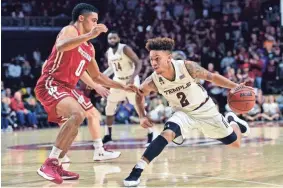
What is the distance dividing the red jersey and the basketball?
1.63 metres

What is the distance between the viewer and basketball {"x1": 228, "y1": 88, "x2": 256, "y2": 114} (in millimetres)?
5836

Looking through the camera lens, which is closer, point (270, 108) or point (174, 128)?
point (174, 128)

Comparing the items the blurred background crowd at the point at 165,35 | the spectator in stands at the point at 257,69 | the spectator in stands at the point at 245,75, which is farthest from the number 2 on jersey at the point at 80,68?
the spectator in stands at the point at 257,69

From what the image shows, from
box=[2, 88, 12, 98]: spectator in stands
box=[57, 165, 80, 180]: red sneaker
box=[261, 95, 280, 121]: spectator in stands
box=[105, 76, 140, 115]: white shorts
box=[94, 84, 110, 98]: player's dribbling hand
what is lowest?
box=[261, 95, 280, 121]: spectator in stands

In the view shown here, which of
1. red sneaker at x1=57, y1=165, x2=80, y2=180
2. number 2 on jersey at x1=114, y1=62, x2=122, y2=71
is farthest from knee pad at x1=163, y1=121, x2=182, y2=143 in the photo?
number 2 on jersey at x1=114, y1=62, x2=122, y2=71

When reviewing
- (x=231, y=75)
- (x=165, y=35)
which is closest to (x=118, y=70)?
(x=231, y=75)

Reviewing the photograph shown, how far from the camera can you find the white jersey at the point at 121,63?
9344mm

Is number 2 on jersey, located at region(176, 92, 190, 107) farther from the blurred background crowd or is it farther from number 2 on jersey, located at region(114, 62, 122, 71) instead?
the blurred background crowd

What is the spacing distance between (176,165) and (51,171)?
65.0 inches

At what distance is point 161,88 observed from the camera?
5.58 m

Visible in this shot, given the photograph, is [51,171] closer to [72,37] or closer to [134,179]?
[134,179]

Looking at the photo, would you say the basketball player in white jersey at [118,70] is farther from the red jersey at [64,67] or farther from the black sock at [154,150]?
the black sock at [154,150]

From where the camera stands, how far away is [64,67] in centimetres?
584

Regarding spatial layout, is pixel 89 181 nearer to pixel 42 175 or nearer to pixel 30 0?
pixel 42 175
